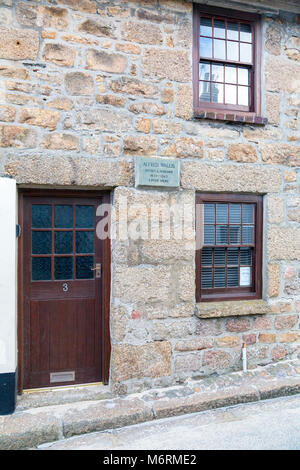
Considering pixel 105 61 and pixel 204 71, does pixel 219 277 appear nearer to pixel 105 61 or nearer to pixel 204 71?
pixel 204 71

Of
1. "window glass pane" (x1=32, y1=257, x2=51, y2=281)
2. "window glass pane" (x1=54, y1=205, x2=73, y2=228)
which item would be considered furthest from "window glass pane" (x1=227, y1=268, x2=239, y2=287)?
"window glass pane" (x1=32, y1=257, x2=51, y2=281)

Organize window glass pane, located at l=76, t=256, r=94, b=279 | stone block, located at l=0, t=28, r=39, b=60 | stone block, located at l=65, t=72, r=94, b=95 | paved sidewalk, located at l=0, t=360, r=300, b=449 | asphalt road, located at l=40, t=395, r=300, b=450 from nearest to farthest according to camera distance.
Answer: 1. asphalt road, located at l=40, t=395, r=300, b=450
2. paved sidewalk, located at l=0, t=360, r=300, b=449
3. stone block, located at l=0, t=28, r=39, b=60
4. stone block, located at l=65, t=72, r=94, b=95
5. window glass pane, located at l=76, t=256, r=94, b=279

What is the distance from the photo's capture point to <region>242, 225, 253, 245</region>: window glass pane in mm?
4355

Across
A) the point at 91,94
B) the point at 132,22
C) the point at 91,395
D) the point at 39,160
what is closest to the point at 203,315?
the point at 91,395

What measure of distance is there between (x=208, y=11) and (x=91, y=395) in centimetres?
453

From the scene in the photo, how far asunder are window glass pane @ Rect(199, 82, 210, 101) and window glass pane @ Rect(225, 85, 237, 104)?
0.24 m

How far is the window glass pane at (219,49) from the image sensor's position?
424 centimetres

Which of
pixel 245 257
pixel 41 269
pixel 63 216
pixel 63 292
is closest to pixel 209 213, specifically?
pixel 245 257

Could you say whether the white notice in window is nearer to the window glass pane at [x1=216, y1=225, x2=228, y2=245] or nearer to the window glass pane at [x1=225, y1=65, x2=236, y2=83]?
the window glass pane at [x1=216, y1=225, x2=228, y2=245]

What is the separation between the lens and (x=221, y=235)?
4.28 m

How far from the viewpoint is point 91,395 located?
12.2 feet

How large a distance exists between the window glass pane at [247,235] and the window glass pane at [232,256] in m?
0.15

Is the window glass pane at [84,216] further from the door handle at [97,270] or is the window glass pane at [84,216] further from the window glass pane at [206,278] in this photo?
the window glass pane at [206,278]

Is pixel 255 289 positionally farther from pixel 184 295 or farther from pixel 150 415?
pixel 150 415
